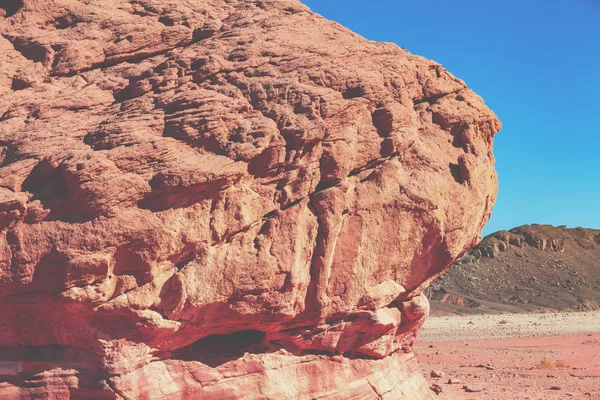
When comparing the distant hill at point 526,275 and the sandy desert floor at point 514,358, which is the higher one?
the distant hill at point 526,275

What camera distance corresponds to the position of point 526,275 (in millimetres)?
78000

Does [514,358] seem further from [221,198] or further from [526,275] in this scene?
[526,275]

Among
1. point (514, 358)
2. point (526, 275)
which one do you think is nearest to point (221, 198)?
point (514, 358)

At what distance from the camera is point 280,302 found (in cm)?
1110

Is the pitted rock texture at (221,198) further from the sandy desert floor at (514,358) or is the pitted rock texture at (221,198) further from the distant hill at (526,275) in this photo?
the distant hill at (526,275)

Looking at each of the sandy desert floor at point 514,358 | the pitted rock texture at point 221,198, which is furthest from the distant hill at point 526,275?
the pitted rock texture at point 221,198

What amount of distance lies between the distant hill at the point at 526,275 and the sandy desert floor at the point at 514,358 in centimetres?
1607

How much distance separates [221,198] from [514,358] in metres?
20.4

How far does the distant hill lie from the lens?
6975 centimetres

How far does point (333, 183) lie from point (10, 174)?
533cm

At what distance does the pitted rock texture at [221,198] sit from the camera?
33.4ft

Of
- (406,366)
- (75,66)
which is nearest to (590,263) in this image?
(406,366)

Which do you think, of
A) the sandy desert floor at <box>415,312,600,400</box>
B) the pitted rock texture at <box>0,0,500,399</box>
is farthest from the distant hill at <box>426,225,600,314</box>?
the pitted rock texture at <box>0,0,500,399</box>

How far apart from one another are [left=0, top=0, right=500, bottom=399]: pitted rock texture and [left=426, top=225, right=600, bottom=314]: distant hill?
172 ft
